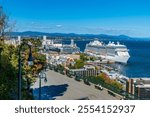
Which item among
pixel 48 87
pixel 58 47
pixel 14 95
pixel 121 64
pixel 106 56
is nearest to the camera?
pixel 14 95

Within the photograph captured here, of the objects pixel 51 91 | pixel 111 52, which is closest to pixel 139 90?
pixel 51 91

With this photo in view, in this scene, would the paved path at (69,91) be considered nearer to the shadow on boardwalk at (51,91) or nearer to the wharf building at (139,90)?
the shadow on boardwalk at (51,91)

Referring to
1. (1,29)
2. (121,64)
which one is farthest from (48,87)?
(121,64)

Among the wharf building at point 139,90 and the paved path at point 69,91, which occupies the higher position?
the paved path at point 69,91

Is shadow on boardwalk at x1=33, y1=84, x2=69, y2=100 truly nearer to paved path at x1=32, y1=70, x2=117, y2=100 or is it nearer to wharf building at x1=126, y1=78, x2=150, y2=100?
paved path at x1=32, y1=70, x2=117, y2=100

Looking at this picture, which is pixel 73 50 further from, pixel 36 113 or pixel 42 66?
pixel 36 113

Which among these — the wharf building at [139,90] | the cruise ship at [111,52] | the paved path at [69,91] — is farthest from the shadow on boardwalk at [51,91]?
the cruise ship at [111,52]

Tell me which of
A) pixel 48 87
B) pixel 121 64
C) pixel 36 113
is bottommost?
pixel 121 64
